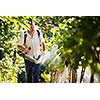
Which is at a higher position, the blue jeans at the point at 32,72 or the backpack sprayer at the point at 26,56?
the backpack sprayer at the point at 26,56

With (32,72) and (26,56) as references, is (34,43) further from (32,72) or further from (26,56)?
(32,72)

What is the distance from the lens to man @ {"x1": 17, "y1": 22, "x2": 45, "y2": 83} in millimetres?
2316

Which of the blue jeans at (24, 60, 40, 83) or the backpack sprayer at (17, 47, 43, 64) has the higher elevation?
the backpack sprayer at (17, 47, 43, 64)

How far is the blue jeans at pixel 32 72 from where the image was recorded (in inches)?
91.5

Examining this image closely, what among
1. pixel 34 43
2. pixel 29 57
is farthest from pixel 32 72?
pixel 34 43

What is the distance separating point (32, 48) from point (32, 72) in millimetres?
212

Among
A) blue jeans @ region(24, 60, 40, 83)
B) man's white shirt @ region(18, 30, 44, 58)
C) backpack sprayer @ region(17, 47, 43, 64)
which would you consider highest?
man's white shirt @ region(18, 30, 44, 58)

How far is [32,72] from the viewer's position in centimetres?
233

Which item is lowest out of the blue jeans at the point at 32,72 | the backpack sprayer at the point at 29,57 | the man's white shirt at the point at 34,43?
the blue jeans at the point at 32,72

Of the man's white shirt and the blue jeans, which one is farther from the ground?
the man's white shirt

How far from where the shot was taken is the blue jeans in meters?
2.32

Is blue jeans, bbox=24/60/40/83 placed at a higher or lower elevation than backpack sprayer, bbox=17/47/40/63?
lower
